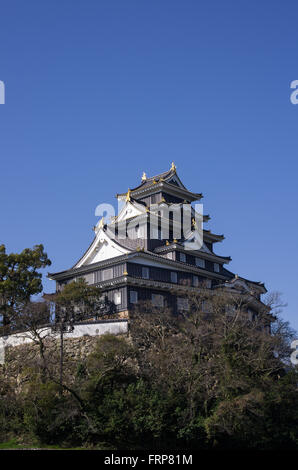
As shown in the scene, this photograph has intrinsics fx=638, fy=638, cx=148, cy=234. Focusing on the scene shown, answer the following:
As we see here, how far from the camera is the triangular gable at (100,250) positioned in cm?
4578

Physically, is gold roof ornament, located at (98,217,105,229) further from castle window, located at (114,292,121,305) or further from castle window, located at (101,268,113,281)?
castle window, located at (114,292,121,305)

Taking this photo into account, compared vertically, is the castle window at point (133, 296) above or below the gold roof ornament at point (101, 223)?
below

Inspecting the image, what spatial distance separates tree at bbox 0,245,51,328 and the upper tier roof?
11.4 meters

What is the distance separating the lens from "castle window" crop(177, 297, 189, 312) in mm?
43469

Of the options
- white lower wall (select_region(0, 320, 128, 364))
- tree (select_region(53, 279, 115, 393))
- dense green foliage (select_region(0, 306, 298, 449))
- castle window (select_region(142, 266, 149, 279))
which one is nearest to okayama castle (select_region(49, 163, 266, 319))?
castle window (select_region(142, 266, 149, 279))

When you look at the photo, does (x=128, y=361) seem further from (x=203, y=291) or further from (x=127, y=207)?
(x=127, y=207)

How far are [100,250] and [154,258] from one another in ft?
15.5

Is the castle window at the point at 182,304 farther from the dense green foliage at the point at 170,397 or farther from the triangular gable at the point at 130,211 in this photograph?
the triangular gable at the point at 130,211

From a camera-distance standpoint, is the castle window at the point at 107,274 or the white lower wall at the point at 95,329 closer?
the white lower wall at the point at 95,329

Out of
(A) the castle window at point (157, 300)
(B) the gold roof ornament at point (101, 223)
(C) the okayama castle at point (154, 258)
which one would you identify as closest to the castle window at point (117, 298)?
(C) the okayama castle at point (154, 258)

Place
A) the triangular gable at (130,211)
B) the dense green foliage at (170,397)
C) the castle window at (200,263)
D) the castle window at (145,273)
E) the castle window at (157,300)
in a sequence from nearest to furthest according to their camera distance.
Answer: the dense green foliage at (170,397), the castle window at (157,300), the castle window at (145,273), the castle window at (200,263), the triangular gable at (130,211)

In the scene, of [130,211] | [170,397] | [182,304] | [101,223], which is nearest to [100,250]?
[101,223]

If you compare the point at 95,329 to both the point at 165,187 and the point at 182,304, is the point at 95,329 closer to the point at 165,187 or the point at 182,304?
the point at 182,304
